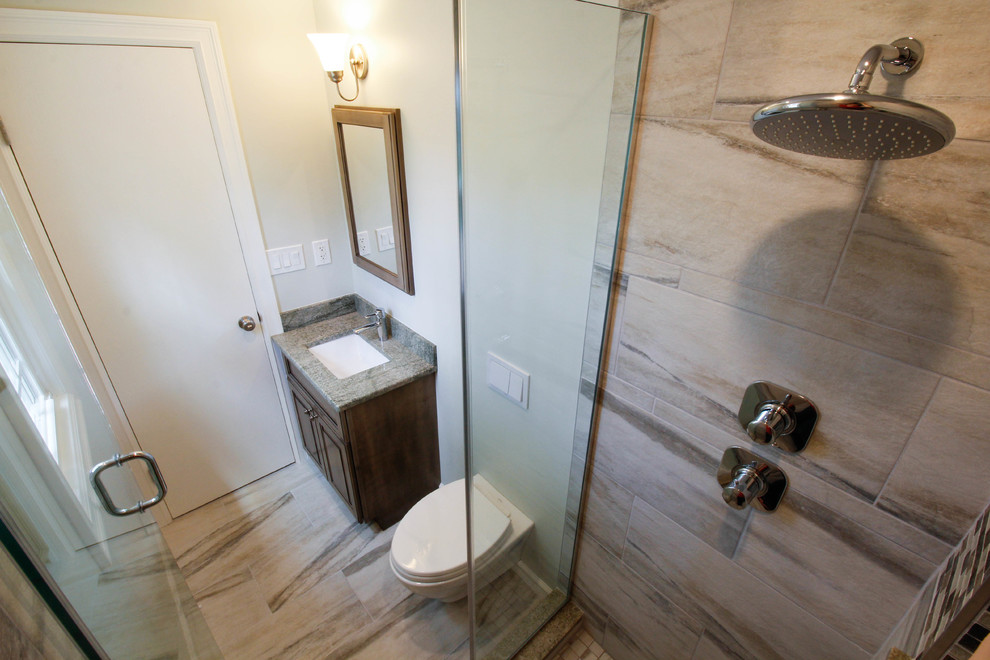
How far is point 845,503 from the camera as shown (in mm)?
861

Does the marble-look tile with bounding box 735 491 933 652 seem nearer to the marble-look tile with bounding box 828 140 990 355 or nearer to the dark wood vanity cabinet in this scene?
the marble-look tile with bounding box 828 140 990 355

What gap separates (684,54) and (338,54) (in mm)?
1455

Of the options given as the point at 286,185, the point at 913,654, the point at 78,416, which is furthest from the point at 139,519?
the point at 913,654

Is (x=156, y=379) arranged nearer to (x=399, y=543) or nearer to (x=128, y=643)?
(x=399, y=543)

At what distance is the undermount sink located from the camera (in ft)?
6.95

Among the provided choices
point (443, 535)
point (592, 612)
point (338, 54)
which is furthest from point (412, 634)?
point (338, 54)

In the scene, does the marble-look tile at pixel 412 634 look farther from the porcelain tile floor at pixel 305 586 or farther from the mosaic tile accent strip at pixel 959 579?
the mosaic tile accent strip at pixel 959 579

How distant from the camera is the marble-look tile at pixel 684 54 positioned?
803mm

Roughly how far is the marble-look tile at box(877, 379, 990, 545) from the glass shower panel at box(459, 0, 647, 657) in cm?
63

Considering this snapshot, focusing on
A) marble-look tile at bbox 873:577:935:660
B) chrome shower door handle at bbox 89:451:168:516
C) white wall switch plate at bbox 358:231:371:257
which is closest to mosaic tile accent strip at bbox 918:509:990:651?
marble-look tile at bbox 873:577:935:660

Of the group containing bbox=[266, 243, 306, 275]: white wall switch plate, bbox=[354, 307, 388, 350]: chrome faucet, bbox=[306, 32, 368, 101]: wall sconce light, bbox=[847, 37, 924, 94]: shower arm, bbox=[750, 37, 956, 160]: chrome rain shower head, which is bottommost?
bbox=[354, 307, 388, 350]: chrome faucet

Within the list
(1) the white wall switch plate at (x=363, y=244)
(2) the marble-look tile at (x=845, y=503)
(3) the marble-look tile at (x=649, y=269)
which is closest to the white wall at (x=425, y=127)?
(1) the white wall switch plate at (x=363, y=244)

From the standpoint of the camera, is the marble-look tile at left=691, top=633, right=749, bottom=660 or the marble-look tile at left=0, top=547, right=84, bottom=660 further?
the marble-look tile at left=691, top=633, right=749, bottom=660

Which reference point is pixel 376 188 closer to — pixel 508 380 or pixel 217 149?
pixel 217 149
